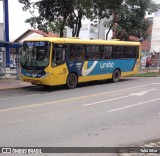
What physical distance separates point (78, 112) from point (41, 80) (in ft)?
20.6

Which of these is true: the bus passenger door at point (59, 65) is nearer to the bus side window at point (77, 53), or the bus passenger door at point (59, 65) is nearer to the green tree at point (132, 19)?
the bus side window at point (77, 53)

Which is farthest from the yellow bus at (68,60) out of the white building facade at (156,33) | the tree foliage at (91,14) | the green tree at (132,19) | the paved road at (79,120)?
the white building facade at (156,33)

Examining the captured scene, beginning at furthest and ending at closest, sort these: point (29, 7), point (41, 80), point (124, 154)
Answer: point (29, 7) < point (41, 80) < point (124, 154)

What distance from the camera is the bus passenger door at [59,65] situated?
54.4 feet

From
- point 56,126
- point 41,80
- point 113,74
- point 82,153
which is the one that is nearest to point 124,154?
point 82,153

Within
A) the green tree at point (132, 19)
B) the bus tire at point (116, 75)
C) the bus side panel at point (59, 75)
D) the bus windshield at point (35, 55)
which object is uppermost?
the green tree at point (132, 19)

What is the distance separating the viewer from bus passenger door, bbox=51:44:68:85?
1659 cm

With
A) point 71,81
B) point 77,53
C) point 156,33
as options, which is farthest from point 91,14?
point 156,33

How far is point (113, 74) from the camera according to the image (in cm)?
2125

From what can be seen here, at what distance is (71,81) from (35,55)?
2.45 meters

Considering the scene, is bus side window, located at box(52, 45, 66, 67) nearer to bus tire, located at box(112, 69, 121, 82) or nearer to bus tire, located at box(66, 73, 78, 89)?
bus tire, located at box(66, 73, 78, 89)

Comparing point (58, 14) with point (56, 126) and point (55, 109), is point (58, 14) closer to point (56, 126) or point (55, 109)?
point (55, 109)

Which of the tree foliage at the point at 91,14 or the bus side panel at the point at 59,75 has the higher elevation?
the tree foliage at the point at 91,14

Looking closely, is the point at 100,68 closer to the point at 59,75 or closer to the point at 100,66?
the point at 100,66
